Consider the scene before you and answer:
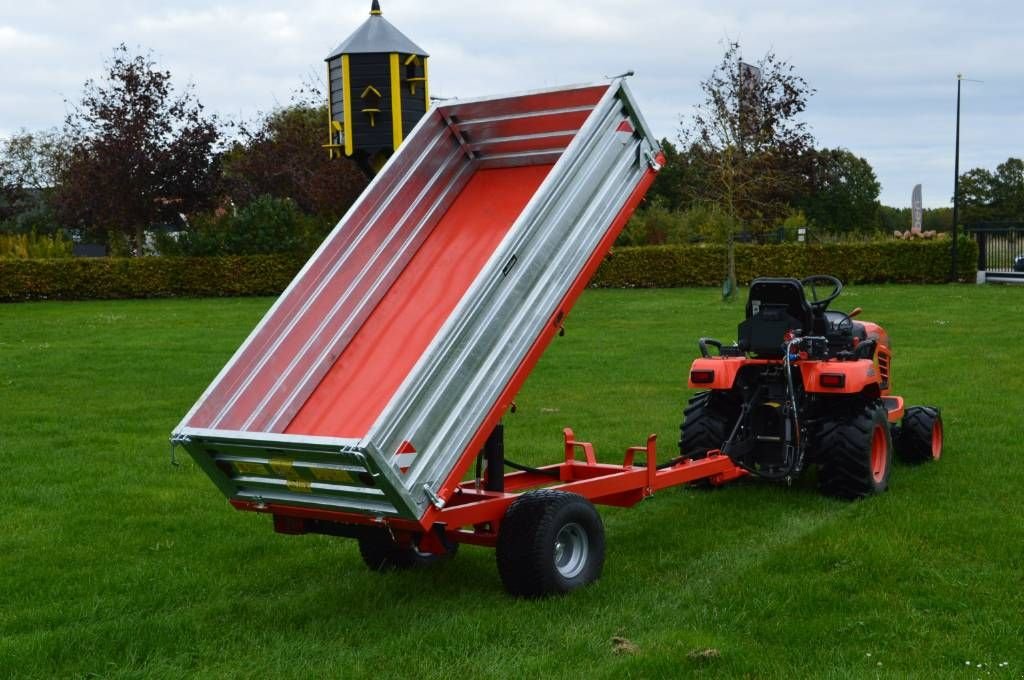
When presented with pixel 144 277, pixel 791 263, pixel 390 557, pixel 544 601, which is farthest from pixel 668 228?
pixel 544 601

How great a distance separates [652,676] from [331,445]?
5.80 ft

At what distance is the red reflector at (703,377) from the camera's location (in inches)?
349

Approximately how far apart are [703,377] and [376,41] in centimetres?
427

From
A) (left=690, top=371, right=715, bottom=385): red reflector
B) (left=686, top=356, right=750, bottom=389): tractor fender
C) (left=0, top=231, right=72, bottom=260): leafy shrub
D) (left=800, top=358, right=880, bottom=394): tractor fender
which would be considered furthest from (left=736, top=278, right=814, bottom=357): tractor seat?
(left=0, top=231, right=72, bottom=260): leafy shrub

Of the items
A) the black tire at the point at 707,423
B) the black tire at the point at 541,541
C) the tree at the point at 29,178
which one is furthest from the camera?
the tree at the point at 29,178

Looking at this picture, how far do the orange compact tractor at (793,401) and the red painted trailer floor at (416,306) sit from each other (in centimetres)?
206

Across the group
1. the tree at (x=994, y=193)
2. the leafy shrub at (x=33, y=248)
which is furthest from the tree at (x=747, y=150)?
the tree at (x=994, y=193)

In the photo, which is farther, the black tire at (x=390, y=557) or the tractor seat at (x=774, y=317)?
the tractor seat at (x=774, y=317)

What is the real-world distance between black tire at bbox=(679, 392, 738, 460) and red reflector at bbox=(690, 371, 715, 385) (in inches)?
11.1

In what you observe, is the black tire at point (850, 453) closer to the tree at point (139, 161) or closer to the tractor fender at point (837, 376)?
the tractor fender at point (837, 376)

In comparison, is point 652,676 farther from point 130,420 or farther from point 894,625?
point 130,420

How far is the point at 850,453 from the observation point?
28.1 feet

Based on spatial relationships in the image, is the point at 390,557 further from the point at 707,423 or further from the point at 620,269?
the point at 620,269

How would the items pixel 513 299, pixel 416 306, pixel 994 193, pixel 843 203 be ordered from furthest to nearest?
pixel 994 193, pixel 843 203, pixel 416 306, pixel 513 299
